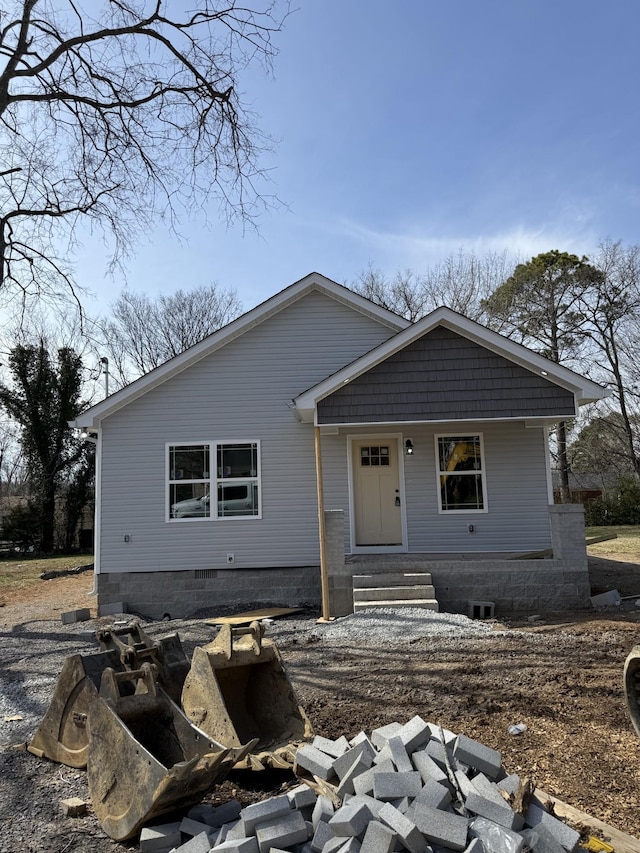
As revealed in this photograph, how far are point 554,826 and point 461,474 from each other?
916cm

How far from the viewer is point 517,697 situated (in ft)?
18.2

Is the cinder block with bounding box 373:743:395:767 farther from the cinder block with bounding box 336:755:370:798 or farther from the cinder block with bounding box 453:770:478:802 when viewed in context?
the cinder block with bounding box 453:770:478:802

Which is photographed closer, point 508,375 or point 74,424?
point 508,375

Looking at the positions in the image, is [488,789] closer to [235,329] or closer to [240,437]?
[240,437]

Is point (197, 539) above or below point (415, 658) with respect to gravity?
above

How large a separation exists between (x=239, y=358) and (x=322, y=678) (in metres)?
7.41

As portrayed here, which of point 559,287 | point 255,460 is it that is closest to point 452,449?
point 255,460

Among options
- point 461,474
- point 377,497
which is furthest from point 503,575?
point 377,497

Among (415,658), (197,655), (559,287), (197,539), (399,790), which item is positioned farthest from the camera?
(559,287)

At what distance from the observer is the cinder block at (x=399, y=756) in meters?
3.46

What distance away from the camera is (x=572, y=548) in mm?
10383

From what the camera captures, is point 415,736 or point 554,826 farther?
A: point 415,736

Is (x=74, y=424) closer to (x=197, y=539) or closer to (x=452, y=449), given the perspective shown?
(x=197, y=539)

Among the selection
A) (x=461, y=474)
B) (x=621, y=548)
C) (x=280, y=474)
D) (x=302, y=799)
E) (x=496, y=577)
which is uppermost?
(x=280, y=474)
